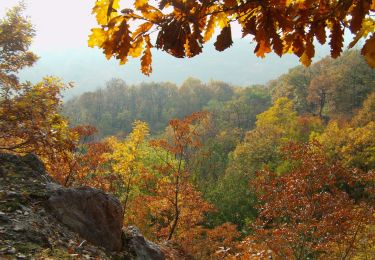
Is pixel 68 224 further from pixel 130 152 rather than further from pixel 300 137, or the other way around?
pixel 300 137

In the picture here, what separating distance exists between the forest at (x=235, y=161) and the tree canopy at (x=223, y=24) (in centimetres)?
3

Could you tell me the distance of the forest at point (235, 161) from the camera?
31.0ft

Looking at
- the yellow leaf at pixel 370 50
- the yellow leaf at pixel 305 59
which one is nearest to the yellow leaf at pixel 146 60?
the yellow leaf at pixel 305 59

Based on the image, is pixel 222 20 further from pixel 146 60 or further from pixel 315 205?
pixel 315 205

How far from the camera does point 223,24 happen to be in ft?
5.80

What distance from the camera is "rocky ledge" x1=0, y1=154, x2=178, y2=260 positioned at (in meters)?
4.89

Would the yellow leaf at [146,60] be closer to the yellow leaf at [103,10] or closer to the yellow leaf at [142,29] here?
the yellow leaf at [142,29]

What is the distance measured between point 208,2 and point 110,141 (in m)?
21.6

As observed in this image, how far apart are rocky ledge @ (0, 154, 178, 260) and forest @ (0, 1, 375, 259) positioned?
0.54 meters

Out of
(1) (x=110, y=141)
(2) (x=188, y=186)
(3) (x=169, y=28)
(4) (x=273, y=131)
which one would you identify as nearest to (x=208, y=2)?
(3) (x=169, y=28)

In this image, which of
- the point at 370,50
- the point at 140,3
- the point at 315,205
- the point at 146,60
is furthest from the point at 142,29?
the point at 315,205

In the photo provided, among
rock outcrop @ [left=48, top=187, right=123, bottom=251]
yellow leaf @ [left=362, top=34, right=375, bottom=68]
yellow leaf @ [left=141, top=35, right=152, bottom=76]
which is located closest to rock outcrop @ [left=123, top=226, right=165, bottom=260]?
rock outcrop @ [left=48, top=187, right=123, bottom=251]

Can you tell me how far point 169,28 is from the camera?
5.05 ft

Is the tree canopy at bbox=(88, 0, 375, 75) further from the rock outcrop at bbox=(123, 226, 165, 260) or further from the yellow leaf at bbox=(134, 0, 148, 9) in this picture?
the rock outcrop at bbox=(123, 226, 165, 260)
